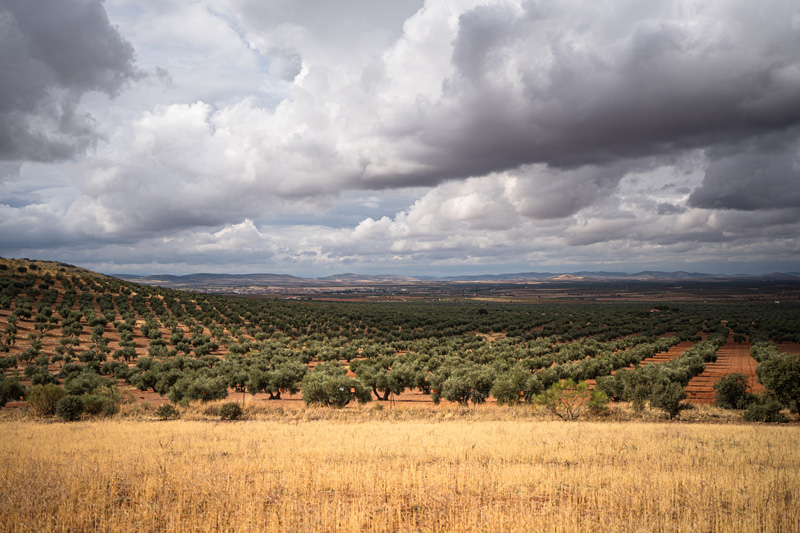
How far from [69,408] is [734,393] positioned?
47.5 metres

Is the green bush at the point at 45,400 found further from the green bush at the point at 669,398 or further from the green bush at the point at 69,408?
the green bush at the point at 669,398

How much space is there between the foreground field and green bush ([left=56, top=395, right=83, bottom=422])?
9081mm

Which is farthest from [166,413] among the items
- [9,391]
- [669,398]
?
[669,398]

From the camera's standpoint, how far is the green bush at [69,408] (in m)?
27.0

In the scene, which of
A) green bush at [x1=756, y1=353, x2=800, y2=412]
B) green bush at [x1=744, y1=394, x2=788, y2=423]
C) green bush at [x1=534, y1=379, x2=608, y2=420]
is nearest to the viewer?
green bush at [x1=744, y1=394, x2=788, y2=423]

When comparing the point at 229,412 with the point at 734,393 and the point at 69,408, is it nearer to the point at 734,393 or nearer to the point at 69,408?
the point at 69,408

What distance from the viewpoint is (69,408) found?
89.0 feet

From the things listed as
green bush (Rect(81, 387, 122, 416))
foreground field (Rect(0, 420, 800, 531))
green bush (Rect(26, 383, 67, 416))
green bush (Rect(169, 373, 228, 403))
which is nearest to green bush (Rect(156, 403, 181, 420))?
green bush (Rect(81, 387, 122, 416))

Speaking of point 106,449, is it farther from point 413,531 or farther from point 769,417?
point 769,417

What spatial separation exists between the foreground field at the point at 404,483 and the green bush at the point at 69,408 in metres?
Answer: 9.08

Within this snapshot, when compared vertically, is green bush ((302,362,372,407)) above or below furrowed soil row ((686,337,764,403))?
above

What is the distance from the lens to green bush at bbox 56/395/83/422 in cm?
2702

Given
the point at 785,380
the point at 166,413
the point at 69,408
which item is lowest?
the point at 166,413

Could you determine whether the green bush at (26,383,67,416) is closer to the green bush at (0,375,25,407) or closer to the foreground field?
the green bush at (0,375,25,407)
